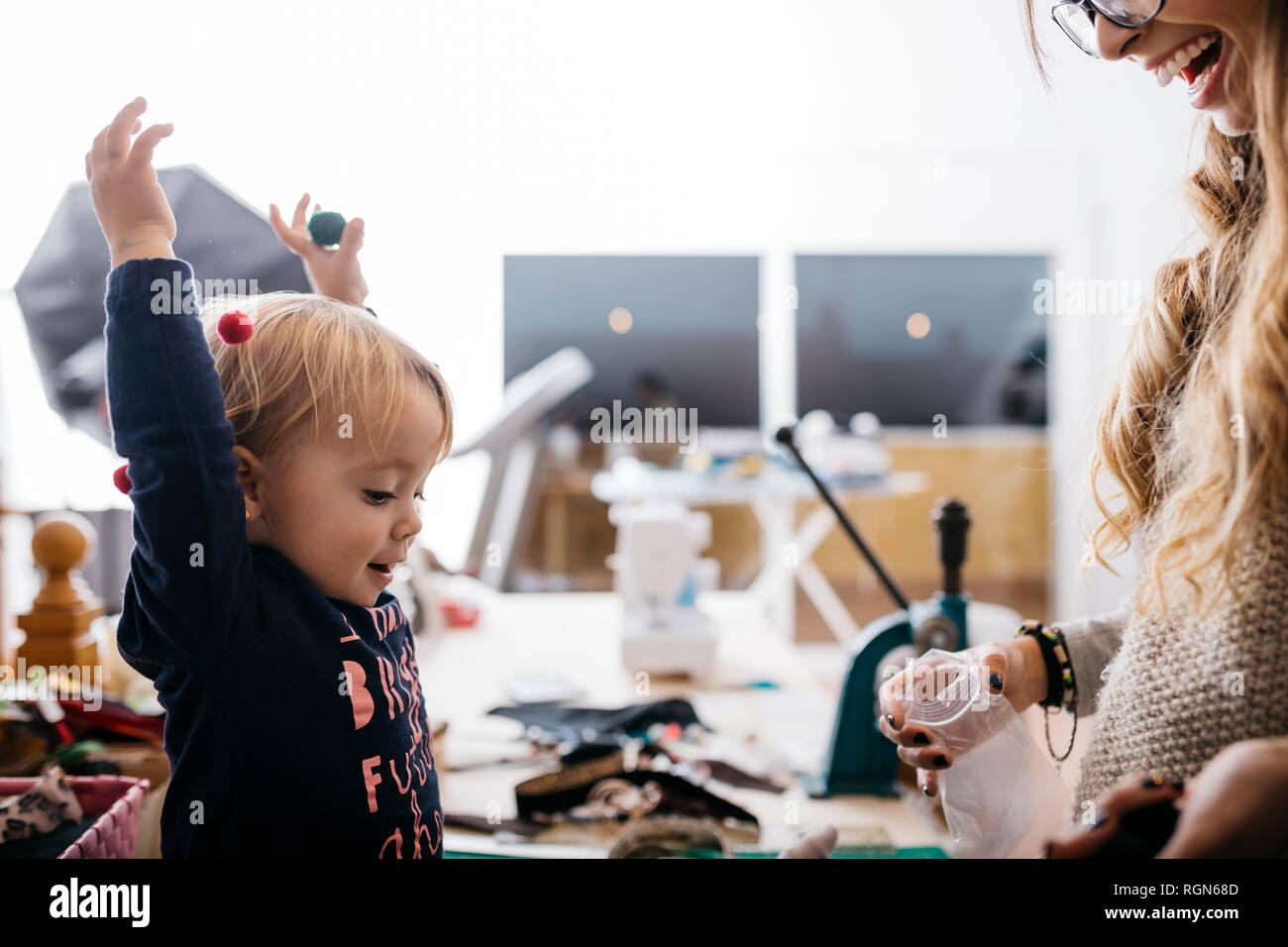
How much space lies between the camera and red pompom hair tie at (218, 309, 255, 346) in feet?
1.88

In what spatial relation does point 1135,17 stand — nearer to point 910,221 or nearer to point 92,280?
point 92,280

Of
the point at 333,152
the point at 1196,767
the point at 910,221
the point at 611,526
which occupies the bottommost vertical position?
the point at 611,526

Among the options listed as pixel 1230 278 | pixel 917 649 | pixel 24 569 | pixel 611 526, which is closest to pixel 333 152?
pixel 1230 278

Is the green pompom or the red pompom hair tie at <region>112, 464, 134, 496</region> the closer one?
the red pompom hair tie at <region>112, 464, 134, 496</region>

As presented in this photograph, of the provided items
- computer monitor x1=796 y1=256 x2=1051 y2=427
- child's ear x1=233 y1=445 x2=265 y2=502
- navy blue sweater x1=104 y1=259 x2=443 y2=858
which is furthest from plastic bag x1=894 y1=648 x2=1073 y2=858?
computer monitor x1=796 y1=256 x2=1051 y2=427

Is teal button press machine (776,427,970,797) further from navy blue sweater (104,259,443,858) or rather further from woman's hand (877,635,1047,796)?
navy blue sweater (104,259,443,858)

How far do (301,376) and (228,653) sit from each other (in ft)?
0.62

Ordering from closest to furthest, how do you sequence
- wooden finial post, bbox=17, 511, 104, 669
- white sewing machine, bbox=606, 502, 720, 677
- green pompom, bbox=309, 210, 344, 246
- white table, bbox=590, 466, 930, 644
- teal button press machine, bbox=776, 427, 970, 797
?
green pompom, bbox=309, 210, 344, 246
wooden finial post, bbox=17, 511, 104, 669
teal button press machine, bbox=776, 427, 970, 797
white sewing machine, bbox=606, 502, 720, 677
white table, bbox=590, 466, 930, 644

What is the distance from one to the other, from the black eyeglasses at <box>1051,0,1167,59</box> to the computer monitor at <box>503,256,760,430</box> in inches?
122

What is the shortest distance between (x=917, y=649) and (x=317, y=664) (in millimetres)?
895

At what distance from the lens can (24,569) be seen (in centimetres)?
164

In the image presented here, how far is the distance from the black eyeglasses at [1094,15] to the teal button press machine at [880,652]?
0.68m

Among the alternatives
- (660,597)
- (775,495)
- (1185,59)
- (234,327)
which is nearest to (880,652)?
(660,597)
